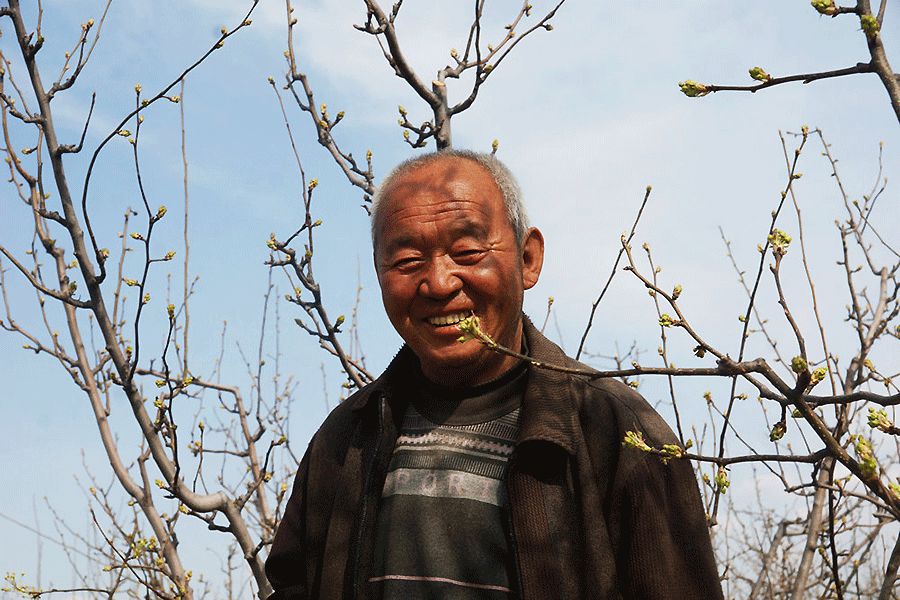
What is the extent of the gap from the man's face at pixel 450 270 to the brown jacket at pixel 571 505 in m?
0.17

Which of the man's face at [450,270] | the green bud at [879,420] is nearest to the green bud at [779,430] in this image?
the green bud at [879,420]

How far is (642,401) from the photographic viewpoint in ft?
8.29

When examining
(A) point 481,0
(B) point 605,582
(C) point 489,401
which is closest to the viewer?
(B) point 605,582

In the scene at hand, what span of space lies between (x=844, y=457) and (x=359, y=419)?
5.01 ft

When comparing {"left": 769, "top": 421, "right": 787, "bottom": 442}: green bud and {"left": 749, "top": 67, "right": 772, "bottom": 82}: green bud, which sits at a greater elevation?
{"left": 749, "top": 67, "right": 772, "bottom": 82}: green bud

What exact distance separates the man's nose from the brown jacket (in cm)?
31

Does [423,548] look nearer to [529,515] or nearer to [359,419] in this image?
[529,515]

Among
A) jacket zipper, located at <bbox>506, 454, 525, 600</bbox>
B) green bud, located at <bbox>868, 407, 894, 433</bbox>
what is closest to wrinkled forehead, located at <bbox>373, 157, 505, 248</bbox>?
jacket zipper, located at <bbox>506, 454, 525, 600</bbox>

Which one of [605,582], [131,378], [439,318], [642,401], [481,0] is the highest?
[481,0]

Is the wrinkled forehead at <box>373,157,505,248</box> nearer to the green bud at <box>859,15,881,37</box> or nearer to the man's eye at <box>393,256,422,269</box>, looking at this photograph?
the man's eye at <box>393,256,422,269</box>

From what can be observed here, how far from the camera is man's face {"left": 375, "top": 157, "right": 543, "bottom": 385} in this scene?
251 cm

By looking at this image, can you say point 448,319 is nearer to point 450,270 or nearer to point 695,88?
point 450,270

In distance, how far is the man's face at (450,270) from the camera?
2.51 meters

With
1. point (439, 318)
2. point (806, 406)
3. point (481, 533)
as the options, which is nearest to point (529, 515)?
point (481, 533)
